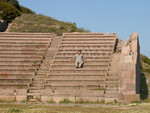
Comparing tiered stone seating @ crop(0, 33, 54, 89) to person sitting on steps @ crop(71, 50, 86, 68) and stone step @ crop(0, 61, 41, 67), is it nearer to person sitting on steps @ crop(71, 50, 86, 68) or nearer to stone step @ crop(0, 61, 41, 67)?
stone step @ crop(0, 61, 41, 67)

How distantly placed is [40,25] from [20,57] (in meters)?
17.7

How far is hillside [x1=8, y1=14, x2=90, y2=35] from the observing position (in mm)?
47700

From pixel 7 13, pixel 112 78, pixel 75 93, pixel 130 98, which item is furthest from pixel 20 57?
pixel 7 13

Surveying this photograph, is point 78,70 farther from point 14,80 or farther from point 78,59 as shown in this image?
point 14,80

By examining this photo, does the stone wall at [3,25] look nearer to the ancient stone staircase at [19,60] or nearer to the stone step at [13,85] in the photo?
the ancient stone staircase at [19,60]

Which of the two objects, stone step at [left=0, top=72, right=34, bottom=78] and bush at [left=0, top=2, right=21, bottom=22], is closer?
stone step at [left=0, top=72, right=34, bottom=78]

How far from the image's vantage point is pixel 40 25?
4991 centimetres

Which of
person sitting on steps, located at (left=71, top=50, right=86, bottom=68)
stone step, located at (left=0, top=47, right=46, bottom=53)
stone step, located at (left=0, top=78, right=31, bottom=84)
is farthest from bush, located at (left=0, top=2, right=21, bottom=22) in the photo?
stone step, located at (left=0, top=78, right=31, bottom=84)

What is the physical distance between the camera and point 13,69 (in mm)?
30609

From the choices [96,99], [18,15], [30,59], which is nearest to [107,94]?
[96,99]

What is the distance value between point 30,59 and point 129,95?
1035cm

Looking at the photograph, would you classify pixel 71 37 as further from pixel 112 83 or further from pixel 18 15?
pixel 18 15

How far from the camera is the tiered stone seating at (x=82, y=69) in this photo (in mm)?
26391

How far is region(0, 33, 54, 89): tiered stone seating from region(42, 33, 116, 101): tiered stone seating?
1637 mm
